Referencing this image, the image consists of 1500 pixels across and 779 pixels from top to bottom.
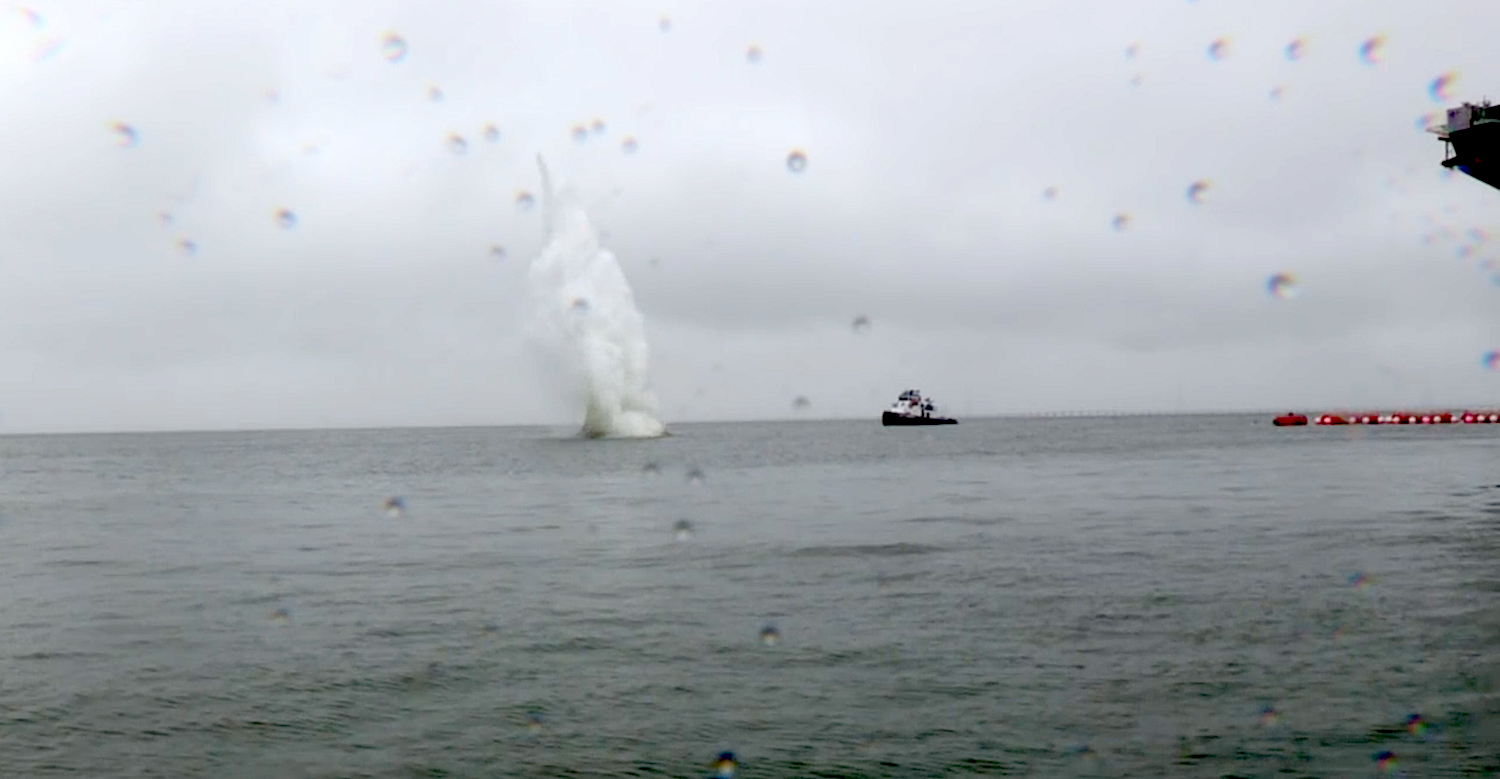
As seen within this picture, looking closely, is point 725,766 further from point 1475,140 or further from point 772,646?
point 1475,140

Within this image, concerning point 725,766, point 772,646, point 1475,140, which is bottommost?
point 725,766

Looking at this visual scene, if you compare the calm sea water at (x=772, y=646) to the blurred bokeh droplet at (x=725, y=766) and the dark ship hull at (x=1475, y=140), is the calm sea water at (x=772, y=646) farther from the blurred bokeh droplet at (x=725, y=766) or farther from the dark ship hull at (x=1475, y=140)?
the dark ship hull at (x=1475, y=140)

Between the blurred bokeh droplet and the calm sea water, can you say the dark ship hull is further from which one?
the blurred bokeh droplet

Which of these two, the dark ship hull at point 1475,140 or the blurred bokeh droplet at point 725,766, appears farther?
the dark ship hull at point 1475,140

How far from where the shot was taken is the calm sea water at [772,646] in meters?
14.5

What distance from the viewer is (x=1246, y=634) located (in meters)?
20.6

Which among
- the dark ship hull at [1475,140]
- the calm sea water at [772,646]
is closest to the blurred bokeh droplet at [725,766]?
the calm sea water at [772,646]

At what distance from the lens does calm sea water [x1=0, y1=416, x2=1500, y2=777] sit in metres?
14.5

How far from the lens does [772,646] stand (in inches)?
798

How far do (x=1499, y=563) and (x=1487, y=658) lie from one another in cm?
1246

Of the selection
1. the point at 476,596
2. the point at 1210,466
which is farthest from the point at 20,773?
the point at 1210,466

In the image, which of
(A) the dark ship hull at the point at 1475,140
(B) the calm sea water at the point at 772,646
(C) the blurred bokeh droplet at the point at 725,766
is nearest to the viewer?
(C) the blurred bokeh droplet at the point at 725,766

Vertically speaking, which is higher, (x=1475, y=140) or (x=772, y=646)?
(x=1475, y=140)

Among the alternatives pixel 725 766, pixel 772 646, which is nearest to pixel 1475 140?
pixel 772 646
